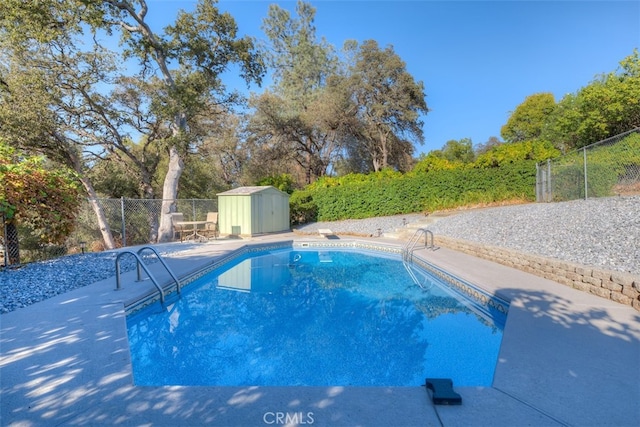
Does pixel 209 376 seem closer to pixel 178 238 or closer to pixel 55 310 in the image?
pixel 55 310

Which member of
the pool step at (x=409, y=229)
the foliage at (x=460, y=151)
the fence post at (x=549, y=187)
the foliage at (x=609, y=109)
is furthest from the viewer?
the foliage at (x=460, y=151)

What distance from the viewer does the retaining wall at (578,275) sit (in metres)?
3.74

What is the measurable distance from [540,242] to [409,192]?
26.2ft

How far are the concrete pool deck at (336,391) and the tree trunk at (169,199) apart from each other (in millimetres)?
9520

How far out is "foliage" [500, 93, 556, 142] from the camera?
28922 millimetres

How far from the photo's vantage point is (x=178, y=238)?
1318 centimetres

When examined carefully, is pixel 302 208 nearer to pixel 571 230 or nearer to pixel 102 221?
pixel 102 221

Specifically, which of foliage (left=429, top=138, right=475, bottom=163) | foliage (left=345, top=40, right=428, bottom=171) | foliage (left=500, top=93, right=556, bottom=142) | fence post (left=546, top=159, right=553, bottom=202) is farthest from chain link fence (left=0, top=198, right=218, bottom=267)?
foliage (left=500, top=93, right=556, bottom=142)

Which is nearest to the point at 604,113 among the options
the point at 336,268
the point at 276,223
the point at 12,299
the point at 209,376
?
the point at 336,268

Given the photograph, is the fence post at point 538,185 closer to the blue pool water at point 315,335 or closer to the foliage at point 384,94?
the blue pool water at point 315,335

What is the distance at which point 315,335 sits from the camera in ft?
13.3

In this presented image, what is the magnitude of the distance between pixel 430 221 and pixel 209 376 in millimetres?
10835

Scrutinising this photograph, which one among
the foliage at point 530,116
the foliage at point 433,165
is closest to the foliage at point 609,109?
the foliage at point 433,165

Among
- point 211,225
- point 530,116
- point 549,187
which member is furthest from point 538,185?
point 530,116
